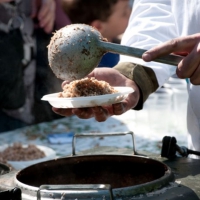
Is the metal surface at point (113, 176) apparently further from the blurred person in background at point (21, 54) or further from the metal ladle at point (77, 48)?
the blurred person in background at point (21, 54)

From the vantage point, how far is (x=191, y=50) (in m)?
1.65

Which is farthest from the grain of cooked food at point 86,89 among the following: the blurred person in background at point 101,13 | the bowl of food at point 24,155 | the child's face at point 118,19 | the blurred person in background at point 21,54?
the child's face at point 118,19

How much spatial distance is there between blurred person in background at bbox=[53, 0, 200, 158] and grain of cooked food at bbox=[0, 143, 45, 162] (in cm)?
123

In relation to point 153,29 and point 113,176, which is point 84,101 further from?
point 153,29

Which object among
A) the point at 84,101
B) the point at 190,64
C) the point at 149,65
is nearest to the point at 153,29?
the point at 149,65

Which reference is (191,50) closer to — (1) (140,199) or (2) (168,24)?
(1) (140,199)

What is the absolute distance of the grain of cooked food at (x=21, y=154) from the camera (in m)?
3.36

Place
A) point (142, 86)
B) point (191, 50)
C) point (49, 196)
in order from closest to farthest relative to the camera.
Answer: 1. point (49, 196)
2. point (191, 50)
3. point (142, 86)

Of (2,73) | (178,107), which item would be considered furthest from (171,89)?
(2,73)

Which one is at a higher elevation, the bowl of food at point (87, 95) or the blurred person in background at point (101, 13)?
the bowl of food at point (87, 95)

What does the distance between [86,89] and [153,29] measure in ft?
1.76

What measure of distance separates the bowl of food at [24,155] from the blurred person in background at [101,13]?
2467 millimetres

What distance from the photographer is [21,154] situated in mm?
3416

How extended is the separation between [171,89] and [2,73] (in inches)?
56.9
